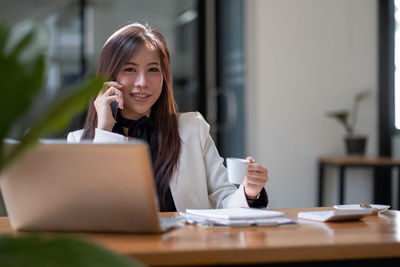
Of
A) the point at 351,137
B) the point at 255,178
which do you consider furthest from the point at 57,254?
the point at 351,137

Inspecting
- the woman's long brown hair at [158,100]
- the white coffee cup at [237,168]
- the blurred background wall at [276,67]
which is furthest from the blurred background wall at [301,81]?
the white coffee cup at [237,168]

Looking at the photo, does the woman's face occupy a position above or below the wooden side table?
above

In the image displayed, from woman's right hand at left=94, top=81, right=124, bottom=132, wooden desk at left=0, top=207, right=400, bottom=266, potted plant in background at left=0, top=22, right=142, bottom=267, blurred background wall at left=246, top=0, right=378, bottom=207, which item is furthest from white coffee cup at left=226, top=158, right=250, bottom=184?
blurred background wall at left=246, top=0, right=378, bottom=207

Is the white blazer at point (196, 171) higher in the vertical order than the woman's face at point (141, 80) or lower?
lower

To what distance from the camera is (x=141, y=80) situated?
2098mm

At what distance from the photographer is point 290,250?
0.98 metres

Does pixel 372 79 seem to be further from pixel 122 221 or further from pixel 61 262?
pixel 61 262

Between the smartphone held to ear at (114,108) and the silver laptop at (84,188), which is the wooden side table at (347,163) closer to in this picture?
the smartphone held to ear at (114,108)

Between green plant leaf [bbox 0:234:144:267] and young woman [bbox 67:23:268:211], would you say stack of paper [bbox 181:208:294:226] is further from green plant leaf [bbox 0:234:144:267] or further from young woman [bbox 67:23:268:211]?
green plant leaf [bbox 0:234:144:267]

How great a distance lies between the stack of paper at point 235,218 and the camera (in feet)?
4.20

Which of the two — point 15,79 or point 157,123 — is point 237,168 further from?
point 15,79

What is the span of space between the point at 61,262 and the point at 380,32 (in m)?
4.36

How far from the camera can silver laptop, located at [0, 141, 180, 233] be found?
98 cm

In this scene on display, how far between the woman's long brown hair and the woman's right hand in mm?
50
